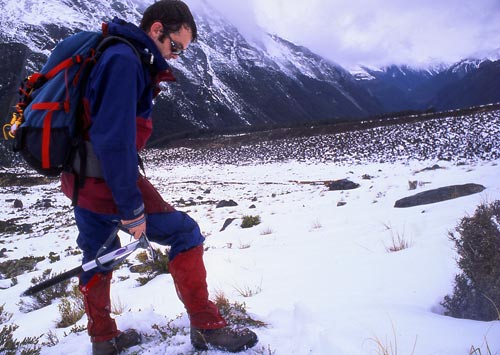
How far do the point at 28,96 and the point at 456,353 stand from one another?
2.64 m

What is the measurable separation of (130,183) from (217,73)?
122 meters

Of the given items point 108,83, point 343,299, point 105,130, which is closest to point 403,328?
point 343,299

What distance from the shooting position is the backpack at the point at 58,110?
5.74ft

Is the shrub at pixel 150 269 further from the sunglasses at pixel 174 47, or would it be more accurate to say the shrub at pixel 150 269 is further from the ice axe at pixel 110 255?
the sunglasses at pixel 174 47

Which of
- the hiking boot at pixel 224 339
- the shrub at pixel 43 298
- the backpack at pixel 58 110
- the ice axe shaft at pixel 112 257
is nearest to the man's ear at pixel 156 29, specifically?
the backpack at pixel 58 110

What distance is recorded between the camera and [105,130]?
1671 mm

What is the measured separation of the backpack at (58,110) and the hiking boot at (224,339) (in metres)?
1.22

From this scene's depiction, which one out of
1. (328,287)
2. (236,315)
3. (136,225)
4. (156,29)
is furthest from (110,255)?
(328,287)

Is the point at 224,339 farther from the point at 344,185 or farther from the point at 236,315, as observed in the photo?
the point at 344,185

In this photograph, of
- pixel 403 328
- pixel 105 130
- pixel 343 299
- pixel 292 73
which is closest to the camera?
pixel 105 130

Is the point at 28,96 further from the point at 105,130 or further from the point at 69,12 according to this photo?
the point at 69,12

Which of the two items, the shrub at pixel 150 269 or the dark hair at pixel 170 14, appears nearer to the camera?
the dark hair at pixel 170 14

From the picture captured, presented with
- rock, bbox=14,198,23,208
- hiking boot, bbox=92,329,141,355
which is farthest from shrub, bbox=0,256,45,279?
rock, bbox=14,198,23,208

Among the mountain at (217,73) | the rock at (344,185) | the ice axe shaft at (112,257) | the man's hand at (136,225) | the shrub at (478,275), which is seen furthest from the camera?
the mountain at (217,73)
